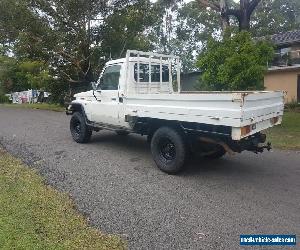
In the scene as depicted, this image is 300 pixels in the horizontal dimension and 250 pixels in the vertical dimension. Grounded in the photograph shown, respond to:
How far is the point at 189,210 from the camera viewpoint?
517 cm

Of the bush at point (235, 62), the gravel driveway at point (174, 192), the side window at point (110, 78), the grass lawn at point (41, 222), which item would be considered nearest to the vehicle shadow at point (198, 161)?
the gravel driveway at point (174, 192)

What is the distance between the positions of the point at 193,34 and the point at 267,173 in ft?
150

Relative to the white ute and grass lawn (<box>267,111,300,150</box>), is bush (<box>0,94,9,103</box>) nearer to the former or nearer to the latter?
the white ute

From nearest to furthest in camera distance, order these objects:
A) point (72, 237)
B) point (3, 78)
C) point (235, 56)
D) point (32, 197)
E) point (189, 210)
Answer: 1. point (72, 237)
2. point (189, 210)
3. point (32, 197)
4. point (235, 56)
5. point (3, 78)

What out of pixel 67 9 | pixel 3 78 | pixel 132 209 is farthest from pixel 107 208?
pixel 3 78

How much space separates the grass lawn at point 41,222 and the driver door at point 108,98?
106 inches

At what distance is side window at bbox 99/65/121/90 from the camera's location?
838cm

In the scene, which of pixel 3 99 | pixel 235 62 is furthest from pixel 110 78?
pixel 3 99

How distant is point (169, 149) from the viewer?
Answer: 23.4 ft

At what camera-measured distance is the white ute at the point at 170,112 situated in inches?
234

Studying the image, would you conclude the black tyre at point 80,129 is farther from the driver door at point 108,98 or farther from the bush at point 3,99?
the bush at point 3,99

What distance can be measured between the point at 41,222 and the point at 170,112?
10.6 ft

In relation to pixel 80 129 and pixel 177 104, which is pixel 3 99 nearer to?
pixel 80 129

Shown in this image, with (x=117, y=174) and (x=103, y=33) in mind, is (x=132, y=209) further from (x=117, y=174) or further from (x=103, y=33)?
(x=103, y=33)
